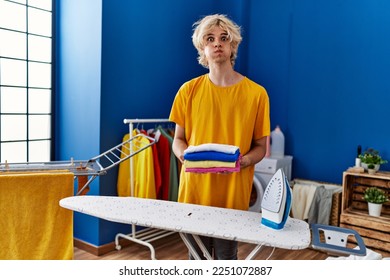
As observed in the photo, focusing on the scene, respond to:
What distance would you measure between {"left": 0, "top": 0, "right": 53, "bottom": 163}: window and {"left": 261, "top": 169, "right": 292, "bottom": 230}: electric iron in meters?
2.19

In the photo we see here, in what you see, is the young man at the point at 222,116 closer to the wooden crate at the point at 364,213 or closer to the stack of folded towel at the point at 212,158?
the stack of folded towel at the point at 212,158

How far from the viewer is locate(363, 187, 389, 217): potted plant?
297cm

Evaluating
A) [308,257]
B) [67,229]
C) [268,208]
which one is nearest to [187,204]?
[268,208]

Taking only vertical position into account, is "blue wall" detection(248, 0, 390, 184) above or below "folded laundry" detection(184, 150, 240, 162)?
above

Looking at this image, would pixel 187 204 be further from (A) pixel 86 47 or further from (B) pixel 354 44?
(B) pixel 354 44

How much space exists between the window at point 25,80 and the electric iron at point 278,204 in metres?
2.19

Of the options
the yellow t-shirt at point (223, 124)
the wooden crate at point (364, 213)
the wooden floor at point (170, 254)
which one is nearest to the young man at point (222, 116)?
the yellow t-shirt at point (223, 124)

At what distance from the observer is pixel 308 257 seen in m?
2.97

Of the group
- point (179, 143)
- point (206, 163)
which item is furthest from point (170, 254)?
point (206, 163)

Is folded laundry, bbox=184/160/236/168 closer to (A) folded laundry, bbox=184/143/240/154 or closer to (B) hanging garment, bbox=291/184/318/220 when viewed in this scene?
(A) folded laundry, bbox=184/143/240/154

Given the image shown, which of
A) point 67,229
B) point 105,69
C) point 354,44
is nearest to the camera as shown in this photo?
point 67,229

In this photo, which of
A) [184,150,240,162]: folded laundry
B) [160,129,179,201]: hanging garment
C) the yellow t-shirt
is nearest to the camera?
[184,150,240,162]: folded laundry

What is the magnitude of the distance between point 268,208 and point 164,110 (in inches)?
85.7

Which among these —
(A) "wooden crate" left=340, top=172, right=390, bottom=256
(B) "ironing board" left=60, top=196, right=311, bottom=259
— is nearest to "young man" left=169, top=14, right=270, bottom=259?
(B) "ironing board" left=60, top=196, right=311, bottom=259
